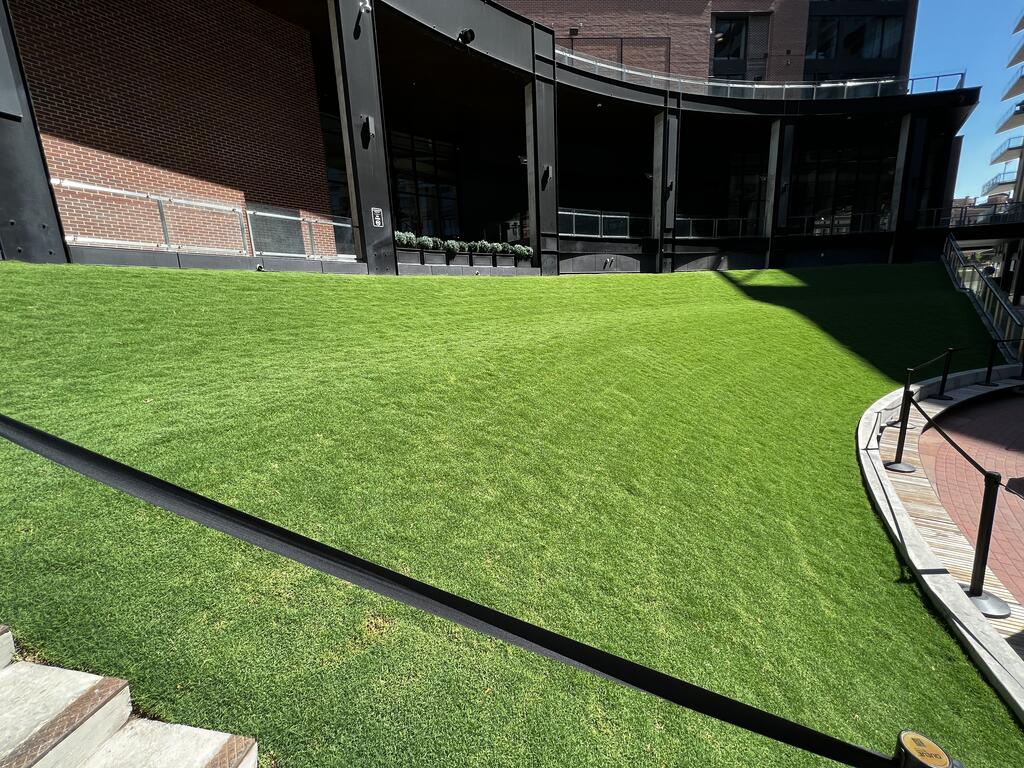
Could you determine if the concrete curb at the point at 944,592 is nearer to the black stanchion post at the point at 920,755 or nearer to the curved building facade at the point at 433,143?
the black stanchion post at the point at 920,755

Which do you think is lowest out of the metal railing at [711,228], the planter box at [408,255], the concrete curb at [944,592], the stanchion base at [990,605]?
the stanchion base at [990,605]

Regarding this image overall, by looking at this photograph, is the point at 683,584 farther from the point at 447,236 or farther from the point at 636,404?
the point at 447,236

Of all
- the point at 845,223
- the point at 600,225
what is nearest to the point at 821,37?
the point at 845,223

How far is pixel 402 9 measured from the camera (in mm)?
12789

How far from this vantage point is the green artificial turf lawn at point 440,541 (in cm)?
244

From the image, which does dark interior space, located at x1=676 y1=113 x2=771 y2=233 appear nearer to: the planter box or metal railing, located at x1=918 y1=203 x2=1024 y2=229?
metal railing, located at x1=918 y1=203 x2=1024 y2=229

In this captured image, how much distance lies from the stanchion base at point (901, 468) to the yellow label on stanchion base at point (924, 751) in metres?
7.20

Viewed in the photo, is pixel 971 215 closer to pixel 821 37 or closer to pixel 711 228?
pixel 711 228

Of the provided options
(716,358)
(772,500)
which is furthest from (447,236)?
(772,500)

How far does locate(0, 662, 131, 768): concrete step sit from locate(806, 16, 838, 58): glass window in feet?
148

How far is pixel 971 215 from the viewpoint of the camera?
82.9 ft

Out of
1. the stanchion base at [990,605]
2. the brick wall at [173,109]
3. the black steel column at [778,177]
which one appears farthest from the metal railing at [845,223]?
the stanchion base at [990,605]

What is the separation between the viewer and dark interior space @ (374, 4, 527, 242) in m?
15.4

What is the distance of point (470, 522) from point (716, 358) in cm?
691
